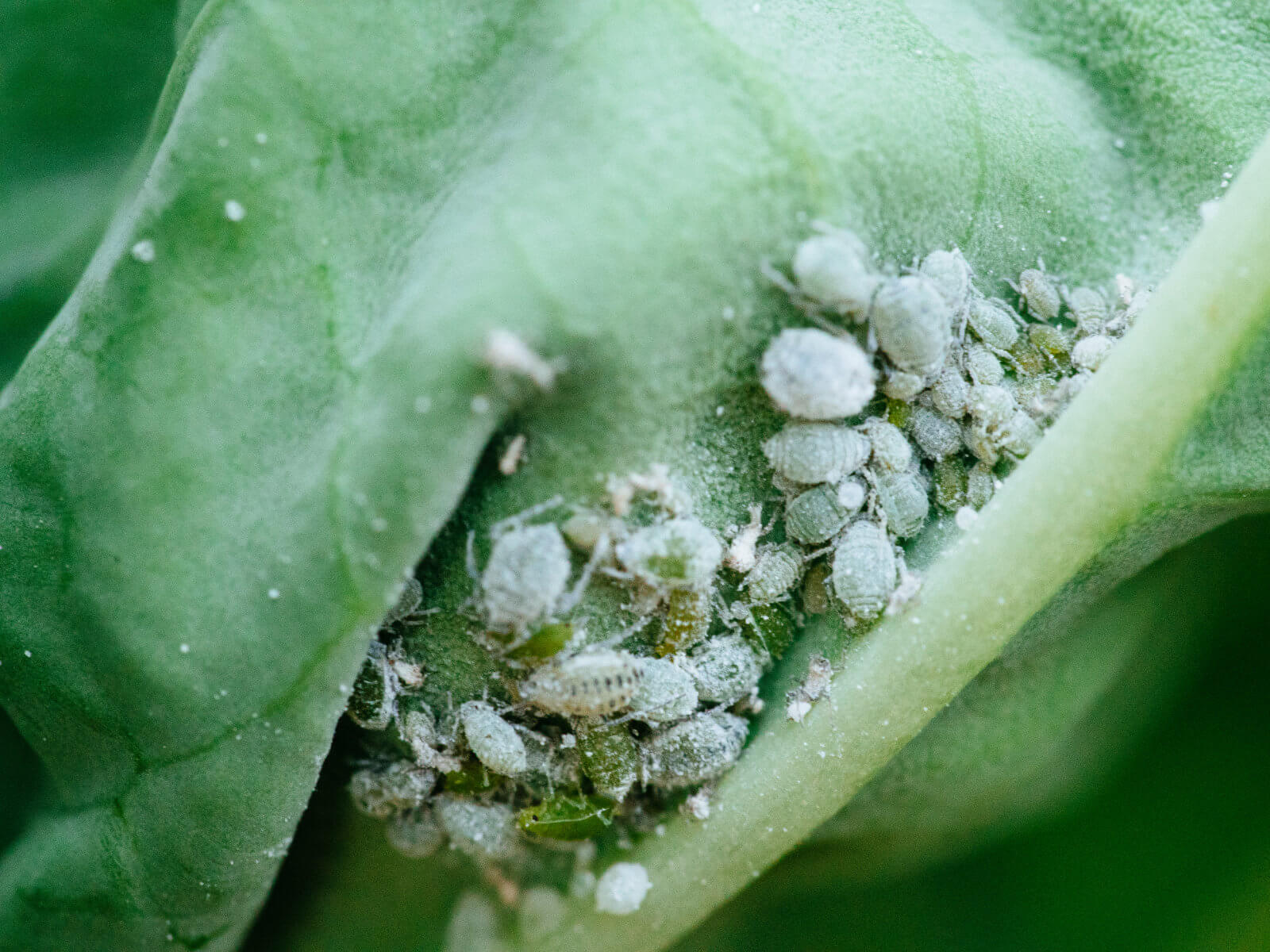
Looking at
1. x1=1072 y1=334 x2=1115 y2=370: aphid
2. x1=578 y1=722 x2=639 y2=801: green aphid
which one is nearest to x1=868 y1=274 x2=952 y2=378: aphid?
x1=1072 y1=334 x2=1115 y2=370: aphid

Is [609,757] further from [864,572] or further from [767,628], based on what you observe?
[864,572]

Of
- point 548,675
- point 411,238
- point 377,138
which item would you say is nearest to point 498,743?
point 548,675

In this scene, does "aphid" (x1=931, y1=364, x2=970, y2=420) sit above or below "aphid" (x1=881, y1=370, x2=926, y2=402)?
below

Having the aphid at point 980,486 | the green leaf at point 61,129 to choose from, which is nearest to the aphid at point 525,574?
the aphid at point 980,486

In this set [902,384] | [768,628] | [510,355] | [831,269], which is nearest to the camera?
[510,355]

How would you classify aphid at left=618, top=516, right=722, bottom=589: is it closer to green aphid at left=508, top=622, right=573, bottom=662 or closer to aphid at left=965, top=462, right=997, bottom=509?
green aphid at left=508, top=622, right=573, bottom=662

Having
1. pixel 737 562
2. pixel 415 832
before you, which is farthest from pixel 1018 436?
pixel 415 832

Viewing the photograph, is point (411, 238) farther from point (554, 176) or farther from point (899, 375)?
point (899, 375)

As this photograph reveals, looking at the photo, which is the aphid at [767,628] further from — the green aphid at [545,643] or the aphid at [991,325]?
the aphid at [991,325]
